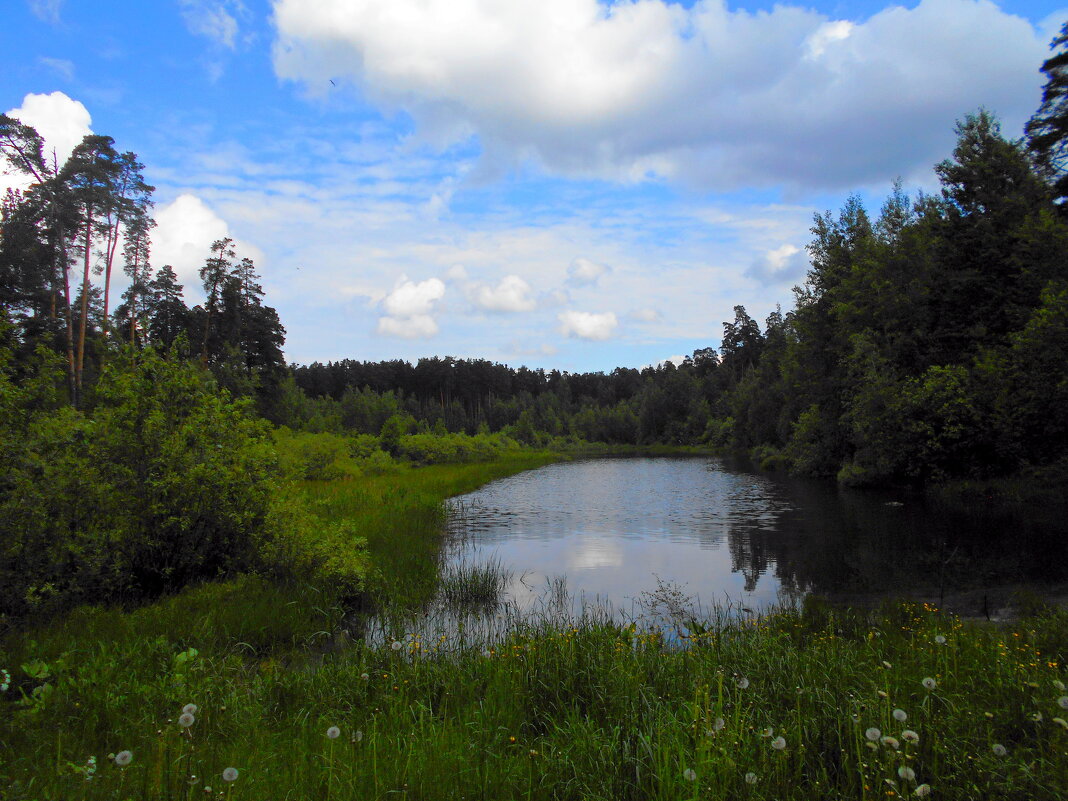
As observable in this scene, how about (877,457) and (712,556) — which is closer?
(712,556)

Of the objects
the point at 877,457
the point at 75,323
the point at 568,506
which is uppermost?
the point at 75,323

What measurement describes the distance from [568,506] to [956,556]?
1521cm

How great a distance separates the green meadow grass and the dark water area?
3600 mm

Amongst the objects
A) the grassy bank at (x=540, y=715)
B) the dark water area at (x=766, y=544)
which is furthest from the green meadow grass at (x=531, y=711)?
the dark water area at (x=766, y=544)

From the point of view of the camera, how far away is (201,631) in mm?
7078

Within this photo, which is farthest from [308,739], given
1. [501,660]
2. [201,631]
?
[201,631]

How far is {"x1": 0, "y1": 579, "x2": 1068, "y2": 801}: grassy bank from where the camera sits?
347cm

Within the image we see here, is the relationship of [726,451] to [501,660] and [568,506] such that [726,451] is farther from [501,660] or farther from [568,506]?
[501,660]

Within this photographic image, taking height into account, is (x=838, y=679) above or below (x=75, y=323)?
below

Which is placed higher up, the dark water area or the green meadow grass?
the green meadow grass

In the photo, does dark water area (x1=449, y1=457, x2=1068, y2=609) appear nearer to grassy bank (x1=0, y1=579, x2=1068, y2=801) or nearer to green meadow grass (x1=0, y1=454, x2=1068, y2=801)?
green meadow grass (x1=0, y1=454, x2=1068, y2=801)

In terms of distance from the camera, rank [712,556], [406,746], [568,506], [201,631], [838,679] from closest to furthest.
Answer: [406,746] < [838,679] < [201,631] < [712,556] < [568,506]

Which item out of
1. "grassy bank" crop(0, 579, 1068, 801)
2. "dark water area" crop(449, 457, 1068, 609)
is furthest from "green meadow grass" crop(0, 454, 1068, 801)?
"dark water area" crop(449, 457, 1068, 609)

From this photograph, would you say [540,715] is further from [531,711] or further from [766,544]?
[766,544]
